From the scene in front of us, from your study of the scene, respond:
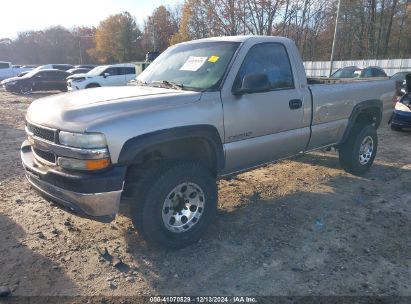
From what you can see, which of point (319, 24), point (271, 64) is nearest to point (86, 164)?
point (271, 64)

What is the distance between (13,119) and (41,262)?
1015cm

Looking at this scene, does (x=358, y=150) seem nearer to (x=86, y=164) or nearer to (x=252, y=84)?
(x=252, y=84)

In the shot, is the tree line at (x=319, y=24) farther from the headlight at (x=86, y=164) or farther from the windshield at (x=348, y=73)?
the headlight at (x=86, y=164)

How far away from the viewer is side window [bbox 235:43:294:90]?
4131 mm

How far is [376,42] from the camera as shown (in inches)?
1697

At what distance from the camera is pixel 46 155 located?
339 cm

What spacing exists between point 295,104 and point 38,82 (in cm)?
2122

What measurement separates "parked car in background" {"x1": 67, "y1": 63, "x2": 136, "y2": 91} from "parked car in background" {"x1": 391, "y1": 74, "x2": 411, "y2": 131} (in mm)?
12894

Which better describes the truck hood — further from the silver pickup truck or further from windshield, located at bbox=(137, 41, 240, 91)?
windshield, located at bbox=(137, 41, 240, 91)

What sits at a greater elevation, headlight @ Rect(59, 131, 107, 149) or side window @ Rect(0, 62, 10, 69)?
side window @ Rect(0, 62, 10, 69)

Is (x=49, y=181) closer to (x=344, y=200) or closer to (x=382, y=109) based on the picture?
(x=344, y=200)

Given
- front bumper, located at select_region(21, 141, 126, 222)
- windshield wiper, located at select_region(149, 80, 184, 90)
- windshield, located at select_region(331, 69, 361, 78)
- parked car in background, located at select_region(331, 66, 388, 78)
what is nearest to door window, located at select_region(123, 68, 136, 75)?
parked car in background, located at select_region(331, 66, 388, 78)

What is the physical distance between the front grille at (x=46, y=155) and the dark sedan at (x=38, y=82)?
2078 cm

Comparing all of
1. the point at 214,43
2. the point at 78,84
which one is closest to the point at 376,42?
the point at 78,84
